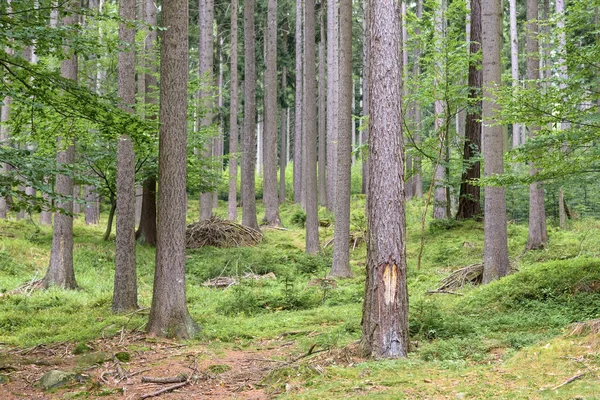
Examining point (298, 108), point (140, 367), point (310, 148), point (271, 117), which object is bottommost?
point (140, 367)

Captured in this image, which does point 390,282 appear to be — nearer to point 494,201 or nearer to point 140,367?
point 140,367

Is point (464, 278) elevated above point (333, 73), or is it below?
below

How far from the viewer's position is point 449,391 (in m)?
5.29

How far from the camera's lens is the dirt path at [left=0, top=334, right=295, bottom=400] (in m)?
6.62

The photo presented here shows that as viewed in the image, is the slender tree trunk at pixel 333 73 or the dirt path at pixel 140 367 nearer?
the dirt path at pixel 140 367

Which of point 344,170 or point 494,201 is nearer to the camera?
point 494,201

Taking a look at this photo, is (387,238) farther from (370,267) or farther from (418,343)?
(418,343)

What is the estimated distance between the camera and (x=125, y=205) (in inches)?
409

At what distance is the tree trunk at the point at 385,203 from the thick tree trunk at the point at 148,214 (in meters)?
11.8

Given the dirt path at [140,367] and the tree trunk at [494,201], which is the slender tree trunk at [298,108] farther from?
the dirt path at [140,367]

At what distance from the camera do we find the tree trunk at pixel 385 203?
684cm

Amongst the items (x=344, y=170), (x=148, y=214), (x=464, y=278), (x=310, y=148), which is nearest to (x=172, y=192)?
(x=464, y=278)

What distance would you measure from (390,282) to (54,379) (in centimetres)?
409

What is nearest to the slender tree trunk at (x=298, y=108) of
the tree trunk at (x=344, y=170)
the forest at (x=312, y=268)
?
the forest at (x=312, y=268)
